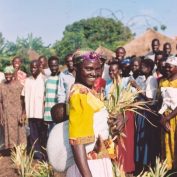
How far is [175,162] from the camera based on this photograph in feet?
19.4

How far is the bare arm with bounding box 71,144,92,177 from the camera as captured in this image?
2773 mm

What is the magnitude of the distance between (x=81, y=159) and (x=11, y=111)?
21.5ft

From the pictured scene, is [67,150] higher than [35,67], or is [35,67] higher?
[35,67]

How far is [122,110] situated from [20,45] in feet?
91.0

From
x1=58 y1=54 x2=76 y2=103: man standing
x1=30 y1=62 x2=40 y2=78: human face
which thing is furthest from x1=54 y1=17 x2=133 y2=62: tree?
x1=58 y1=54 x2=76 y2=103: man standing

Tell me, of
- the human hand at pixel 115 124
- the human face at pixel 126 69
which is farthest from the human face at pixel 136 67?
the human hand at pixel 115 124

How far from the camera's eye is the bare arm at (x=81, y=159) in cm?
277

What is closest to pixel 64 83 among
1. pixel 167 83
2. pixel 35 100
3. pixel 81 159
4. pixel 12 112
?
pixel 35 100

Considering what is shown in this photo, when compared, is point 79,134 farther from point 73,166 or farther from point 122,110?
point 122,110

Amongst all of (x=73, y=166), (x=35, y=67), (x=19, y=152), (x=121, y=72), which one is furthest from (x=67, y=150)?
(x=35, y=67)

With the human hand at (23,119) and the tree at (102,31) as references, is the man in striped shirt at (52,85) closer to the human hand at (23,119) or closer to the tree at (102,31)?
the human hand at (23,119)

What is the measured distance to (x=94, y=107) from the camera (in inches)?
111

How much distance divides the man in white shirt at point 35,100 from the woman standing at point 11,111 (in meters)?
0.23

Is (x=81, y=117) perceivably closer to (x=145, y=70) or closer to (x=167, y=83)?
(x=167, y=83)
